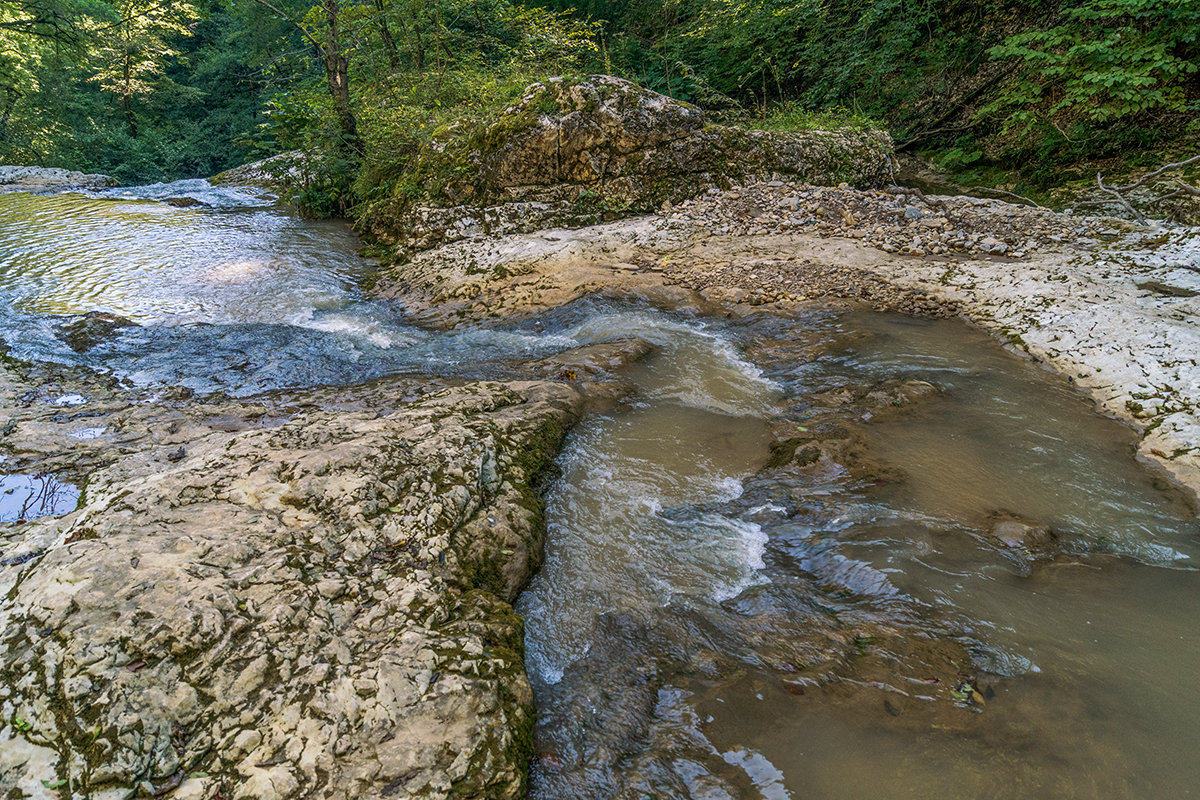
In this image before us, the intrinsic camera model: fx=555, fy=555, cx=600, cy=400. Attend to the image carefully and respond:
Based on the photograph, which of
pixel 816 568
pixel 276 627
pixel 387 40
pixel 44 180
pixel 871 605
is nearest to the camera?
pixel 276 627

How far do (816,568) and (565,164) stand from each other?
291 inches

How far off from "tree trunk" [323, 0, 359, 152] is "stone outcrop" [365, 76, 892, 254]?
232 cm

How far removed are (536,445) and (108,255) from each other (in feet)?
27.9

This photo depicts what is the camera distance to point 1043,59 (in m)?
9.88

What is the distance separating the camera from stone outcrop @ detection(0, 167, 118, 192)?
13.5 m

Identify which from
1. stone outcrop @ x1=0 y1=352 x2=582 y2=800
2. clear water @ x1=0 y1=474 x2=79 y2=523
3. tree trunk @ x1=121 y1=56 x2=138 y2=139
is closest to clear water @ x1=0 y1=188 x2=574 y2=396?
clear water @ x1=0 y1=474 x2=79 y2=523

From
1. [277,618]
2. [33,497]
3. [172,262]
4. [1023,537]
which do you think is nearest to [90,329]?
[172,262]

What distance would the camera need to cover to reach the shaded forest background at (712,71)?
9297 mm

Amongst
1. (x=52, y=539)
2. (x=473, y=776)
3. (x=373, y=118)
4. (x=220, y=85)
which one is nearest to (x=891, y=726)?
(x=473, y=776)

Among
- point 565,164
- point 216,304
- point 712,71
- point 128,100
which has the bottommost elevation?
point 216,304

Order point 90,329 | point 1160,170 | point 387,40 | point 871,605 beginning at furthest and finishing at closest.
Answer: point 387,40
point 1160,170
point 90,329
point 871,605

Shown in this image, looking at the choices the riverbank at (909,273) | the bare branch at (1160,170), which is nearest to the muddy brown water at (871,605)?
the riverbank at (909,273)

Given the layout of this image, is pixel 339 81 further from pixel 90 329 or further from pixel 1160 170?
pixel 1160 170

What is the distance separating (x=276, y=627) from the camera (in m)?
2.21
